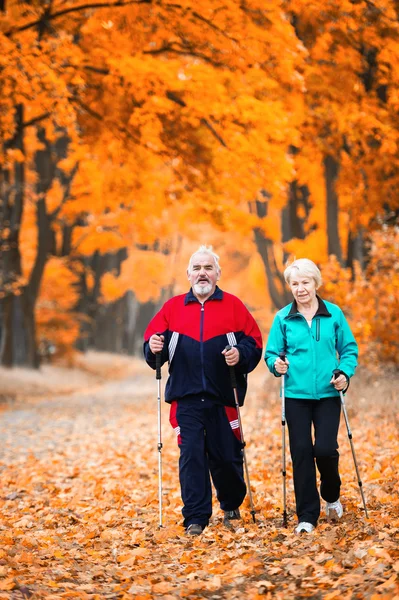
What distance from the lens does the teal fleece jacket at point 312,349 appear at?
5.80 meters

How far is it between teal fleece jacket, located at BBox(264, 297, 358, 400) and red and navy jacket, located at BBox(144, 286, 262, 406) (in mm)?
313

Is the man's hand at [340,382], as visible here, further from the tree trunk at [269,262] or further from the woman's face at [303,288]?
the tree trunk at [269,262]

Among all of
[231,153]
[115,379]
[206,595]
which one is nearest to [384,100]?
[231,153]

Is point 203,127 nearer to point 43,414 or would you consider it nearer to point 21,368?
point 43,414

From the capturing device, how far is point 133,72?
13.2m

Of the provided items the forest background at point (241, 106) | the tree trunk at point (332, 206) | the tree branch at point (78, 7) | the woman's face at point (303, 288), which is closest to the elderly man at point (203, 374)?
the woman's face at point (303, 288)

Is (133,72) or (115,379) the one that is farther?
(115,379)

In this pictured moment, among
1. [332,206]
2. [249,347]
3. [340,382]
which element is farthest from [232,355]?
[332,206]

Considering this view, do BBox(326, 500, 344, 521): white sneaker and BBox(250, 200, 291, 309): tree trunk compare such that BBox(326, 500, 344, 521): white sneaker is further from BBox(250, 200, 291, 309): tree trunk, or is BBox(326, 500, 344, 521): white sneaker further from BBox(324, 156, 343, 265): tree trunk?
BBox(250, 200, 291, 309): tree trunk

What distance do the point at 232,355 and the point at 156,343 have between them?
595mm

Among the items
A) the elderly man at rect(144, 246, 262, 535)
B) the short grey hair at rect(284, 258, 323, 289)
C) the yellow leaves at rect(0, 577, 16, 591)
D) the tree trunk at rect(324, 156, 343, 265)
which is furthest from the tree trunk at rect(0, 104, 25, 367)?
the yellow leaves at rect(0, 577, 16, 591)

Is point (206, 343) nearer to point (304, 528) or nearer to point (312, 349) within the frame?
point (312, 349)

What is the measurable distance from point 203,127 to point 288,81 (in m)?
2.39

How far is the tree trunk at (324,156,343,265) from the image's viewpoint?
15836 millimetres
